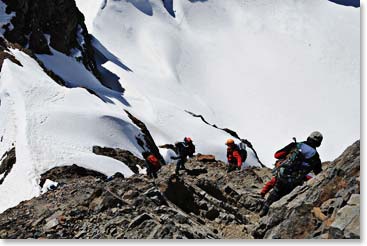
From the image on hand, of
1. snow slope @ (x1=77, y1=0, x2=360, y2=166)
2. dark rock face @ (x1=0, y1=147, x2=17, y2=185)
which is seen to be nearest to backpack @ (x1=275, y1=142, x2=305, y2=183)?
dark rock face @ (x1=0, y1=147, x2=17, y2=185)

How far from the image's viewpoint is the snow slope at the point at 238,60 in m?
63.6

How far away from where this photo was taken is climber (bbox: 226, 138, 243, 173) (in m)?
17.4

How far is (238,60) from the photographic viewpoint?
95562 mm

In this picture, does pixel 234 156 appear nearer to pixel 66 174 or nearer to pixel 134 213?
pixel 66 174

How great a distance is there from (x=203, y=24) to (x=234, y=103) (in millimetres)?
29437

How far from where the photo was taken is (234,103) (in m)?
80.2

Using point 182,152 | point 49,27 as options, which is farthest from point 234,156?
point 49,27

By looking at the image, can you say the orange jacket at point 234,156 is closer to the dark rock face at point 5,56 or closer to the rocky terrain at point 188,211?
the rocky terrain at point 188,211

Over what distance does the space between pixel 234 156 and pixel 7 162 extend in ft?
26.5

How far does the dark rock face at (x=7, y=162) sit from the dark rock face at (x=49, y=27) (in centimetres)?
2943

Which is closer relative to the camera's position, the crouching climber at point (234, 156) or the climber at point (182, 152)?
the climber at point (182, 152)

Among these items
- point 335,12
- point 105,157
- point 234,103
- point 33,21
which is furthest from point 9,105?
point 335,12

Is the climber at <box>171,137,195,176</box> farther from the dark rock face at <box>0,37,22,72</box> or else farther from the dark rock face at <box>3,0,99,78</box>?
the dark rock face at <box>3,0,99,78</box>

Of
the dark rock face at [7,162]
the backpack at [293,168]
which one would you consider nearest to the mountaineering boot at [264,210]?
the backpack at [293,168]
